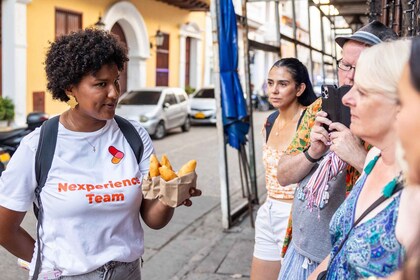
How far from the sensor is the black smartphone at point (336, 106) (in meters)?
2.41

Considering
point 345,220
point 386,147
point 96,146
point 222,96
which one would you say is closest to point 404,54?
point 386,147

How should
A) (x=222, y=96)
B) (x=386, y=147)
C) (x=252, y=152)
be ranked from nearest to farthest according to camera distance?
1. (x=386, y=147)
2. (x=222, y=96)
3. (x=252, y=152)

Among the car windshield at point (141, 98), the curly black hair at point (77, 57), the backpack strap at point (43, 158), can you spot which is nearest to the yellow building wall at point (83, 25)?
the car windshield at point (141, 98)

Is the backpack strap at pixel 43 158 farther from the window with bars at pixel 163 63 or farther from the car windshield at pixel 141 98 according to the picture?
the window with bars at pixel 163 63

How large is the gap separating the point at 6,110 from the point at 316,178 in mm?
12734

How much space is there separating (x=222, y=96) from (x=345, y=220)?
435cm

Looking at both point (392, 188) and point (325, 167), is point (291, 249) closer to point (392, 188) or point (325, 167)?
point (325, 167)

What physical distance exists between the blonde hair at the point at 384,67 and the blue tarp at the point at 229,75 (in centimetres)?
442

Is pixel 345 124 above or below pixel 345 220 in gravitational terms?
above

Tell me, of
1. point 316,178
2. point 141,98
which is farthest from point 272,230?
point 141,98

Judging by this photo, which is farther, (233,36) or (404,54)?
(233,36)

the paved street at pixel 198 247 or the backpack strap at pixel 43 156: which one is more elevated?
the backpack strap at pixel 43 156

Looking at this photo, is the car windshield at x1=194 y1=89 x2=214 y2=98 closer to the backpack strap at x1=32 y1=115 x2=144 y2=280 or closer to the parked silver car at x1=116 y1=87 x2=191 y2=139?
the parked silver car at x1=116 y1=87 x2=191 y2=139

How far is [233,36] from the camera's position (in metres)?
6.16
